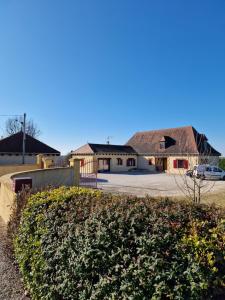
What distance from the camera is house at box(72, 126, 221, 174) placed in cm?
2923

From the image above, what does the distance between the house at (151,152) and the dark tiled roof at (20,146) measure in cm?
488

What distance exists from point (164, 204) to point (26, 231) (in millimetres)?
2084

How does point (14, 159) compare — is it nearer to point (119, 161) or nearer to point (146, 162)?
point (119, 161)

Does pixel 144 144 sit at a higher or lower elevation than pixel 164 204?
higher

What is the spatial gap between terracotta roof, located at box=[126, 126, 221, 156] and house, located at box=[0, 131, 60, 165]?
12.9 m

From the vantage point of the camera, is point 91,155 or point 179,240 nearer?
point 179,240

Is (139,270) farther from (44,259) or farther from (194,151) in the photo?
(194,151)

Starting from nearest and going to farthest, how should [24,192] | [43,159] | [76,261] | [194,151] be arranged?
[76,261] < [24,192] < [43,159] < [194,151]

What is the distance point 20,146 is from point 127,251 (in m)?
27.5

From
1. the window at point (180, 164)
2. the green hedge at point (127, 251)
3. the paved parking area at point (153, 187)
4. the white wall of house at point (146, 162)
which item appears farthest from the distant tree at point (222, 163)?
the green hedge at point (127, 251)

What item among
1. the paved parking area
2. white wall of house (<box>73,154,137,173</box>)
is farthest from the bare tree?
white wall of house (<box>73,154,137,173</box>)

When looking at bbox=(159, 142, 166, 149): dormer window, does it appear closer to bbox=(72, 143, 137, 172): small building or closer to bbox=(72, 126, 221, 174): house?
bbox=(72, 126, 221, 174): house

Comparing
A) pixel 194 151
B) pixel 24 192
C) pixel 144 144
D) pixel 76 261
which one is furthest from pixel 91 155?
pixel 76 261

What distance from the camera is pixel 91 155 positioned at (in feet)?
102
